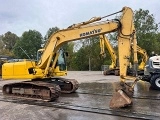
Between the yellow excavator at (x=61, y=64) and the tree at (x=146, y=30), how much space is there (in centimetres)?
2797

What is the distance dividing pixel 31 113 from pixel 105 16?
4.93 meters

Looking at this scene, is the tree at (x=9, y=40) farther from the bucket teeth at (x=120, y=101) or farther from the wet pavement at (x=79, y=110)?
the bucket teeth at (x=120, y=101)

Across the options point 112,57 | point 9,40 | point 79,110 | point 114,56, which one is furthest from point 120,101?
point 9,40

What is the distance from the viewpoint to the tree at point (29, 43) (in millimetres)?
55378

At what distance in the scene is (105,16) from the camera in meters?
10.2

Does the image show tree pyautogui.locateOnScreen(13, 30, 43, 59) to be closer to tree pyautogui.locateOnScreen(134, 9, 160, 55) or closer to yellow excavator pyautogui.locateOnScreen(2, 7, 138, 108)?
tree pyautogui.locateOnScreen(134, 9, 160, 55)

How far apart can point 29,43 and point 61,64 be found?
45.6 m

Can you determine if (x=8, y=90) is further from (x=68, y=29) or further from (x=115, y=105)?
(x=115, y=105)

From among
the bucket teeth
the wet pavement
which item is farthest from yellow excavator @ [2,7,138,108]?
the wet pavement

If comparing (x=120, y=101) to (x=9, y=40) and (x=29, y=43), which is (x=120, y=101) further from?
(x=9, y=40)

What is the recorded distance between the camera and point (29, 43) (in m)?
56.8

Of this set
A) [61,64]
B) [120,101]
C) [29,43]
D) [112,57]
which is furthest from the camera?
[29,43]

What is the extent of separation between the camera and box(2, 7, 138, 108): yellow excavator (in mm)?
9273

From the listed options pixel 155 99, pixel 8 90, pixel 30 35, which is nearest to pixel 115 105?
pixel 155 99
